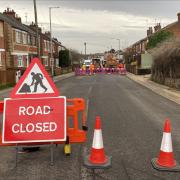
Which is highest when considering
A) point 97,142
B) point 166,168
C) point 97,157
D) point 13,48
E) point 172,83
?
point 13,48

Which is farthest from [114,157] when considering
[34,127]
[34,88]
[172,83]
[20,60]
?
[20,60]

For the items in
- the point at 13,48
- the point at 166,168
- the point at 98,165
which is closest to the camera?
the point at 166,168

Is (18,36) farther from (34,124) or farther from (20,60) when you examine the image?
(34,124)

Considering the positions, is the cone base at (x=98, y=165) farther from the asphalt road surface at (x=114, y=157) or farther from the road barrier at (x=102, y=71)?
the road barrier at (x=102, y=71)

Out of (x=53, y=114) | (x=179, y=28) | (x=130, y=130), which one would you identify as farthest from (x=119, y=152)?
(x=179, y=28)

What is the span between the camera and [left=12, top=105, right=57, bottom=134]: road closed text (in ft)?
21.3

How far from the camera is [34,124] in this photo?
6.54 m

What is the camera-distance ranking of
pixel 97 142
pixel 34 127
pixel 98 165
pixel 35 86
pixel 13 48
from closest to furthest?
pixel 98 165
pixel 97 142
pixel 34 127
pixel 35 86
pixel 13 48

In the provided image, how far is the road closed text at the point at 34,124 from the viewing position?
21.3ft

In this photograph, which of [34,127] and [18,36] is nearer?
[34,127]

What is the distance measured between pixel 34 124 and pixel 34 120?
8 cm

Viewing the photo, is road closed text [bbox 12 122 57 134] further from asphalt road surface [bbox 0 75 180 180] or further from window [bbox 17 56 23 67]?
window [bbox 17 56 23 67]

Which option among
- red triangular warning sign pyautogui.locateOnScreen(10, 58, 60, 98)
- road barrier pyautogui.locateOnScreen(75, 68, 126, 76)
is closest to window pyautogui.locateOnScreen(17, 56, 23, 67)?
road barrier pyautogui.locateOnScreen(75, 68, 126, 76)

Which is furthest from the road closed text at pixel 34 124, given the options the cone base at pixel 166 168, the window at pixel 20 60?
the window at pixel 20 60
